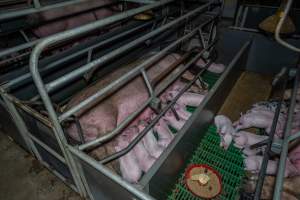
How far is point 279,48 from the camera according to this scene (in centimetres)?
360

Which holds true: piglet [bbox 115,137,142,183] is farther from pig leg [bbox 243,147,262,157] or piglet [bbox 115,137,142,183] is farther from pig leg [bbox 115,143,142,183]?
pig leg [bbox 243,147,262,157]

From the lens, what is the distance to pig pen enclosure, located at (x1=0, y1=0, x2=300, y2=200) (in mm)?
1481

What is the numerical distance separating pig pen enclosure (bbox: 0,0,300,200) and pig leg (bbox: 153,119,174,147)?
0.16m

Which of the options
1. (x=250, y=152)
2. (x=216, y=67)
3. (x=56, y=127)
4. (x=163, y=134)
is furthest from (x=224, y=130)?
(x=56, y=127)

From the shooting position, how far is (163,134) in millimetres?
2428

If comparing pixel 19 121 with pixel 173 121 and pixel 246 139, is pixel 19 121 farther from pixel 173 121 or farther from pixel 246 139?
pixel 246 139

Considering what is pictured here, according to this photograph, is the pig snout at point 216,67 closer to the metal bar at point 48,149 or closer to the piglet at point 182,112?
the piglet at point 182,112

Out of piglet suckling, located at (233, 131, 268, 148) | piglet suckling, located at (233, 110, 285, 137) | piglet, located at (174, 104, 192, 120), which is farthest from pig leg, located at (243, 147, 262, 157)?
piglet, located at (174, 104, 192, 120)

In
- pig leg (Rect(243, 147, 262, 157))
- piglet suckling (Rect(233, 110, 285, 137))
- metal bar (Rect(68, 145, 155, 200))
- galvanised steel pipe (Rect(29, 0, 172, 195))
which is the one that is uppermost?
galvanised steel pipe (Rect(29, 0, 172, 195))

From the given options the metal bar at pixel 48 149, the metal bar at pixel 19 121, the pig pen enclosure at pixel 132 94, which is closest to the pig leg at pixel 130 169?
the pig pen enclosure at pixel 132 94

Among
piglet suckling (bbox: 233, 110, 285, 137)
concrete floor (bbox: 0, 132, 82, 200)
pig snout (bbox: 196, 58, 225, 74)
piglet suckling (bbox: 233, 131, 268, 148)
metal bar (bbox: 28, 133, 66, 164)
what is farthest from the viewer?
pig snout (bbox: 196, 58, 225, 74)

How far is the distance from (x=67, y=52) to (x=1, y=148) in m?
1.58

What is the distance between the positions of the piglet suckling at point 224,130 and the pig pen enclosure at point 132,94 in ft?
0.31

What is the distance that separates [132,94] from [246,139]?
4.72 ft
